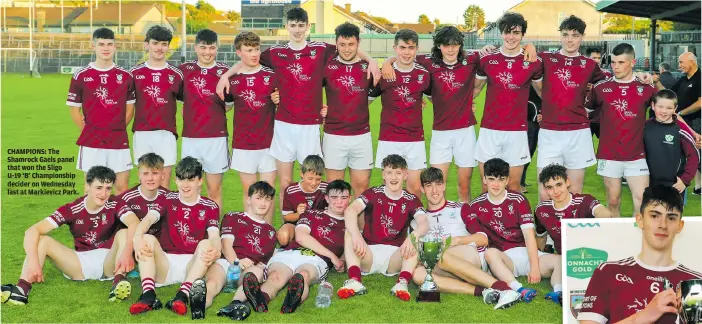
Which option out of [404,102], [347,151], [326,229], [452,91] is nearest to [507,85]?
[452,91]

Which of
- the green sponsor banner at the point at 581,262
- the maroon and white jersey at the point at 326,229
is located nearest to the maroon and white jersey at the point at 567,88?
the maroon and white jersey at the point at 326,229

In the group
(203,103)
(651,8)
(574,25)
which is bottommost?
(203,103)

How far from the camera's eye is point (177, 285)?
617 cm

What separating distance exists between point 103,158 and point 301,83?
6.76ft

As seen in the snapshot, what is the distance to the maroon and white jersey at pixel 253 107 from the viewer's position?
7.55 meters

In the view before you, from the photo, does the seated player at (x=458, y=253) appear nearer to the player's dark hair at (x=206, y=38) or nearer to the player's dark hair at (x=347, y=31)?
the player's dark hair at (x=347, y=31)

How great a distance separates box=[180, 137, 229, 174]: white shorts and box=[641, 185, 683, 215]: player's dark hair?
478 cm

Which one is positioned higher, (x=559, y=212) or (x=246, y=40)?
(x=246, y=40)

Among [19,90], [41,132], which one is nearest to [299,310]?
[41,132]

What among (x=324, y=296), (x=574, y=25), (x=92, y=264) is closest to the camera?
(x=324, y=296)

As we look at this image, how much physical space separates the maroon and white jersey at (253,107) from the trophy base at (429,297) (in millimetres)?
2571

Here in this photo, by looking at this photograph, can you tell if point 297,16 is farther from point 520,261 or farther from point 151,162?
point 520,261

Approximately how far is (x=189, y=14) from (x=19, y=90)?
4155 centimetres

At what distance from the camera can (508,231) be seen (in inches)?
251
